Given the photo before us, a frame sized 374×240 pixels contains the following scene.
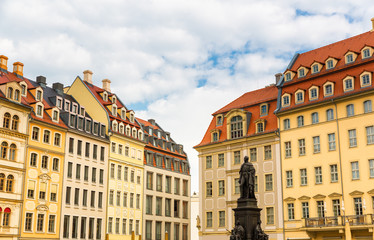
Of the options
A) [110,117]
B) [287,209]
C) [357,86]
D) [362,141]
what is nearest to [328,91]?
[357,86]

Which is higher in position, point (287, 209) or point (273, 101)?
point (273, 101)

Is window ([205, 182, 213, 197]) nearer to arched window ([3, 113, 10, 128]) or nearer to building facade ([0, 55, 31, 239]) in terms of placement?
building facade ([0, 55, 31, 239])

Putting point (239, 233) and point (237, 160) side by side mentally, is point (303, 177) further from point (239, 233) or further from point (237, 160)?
point (239, 233)

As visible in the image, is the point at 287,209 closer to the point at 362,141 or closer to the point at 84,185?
the point at 362,141

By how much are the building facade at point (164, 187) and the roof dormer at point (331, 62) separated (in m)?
29.9

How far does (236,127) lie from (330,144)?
12.2m

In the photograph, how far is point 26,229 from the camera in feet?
168

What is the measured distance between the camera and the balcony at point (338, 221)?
4309 centimetres

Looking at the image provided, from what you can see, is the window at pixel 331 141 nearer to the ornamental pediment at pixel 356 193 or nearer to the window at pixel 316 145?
the window at pixel 316 145

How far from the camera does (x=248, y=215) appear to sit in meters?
27.1

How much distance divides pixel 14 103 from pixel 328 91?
31.7 meters

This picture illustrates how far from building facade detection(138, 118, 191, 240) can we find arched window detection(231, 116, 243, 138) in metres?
17.4

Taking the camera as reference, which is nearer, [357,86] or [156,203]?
[357,86]

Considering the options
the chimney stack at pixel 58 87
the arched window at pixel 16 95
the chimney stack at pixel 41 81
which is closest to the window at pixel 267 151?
the arched window at pixel 16 95
